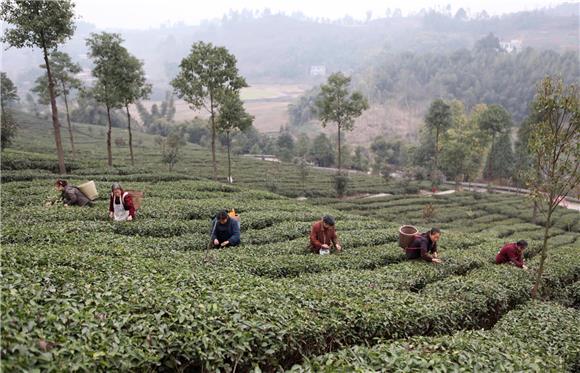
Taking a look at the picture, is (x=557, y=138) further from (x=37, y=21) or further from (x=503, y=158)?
(x=503, y=158)

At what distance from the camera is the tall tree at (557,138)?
11.1 meters

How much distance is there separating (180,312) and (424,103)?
148m

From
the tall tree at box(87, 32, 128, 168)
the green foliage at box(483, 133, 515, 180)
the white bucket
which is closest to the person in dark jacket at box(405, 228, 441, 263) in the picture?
the white bucket

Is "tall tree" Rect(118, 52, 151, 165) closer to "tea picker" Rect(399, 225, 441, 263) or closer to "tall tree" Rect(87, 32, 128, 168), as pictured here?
"tall tree" Rect(87, 32, 128, 168)

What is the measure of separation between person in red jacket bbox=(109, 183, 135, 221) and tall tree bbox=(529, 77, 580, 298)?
13067 millimetres

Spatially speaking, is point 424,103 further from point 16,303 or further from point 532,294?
point 16,303

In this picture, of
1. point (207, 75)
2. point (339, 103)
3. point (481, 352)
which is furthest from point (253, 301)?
point (339, 103)

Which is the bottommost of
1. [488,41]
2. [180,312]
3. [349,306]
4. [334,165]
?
[334,165]

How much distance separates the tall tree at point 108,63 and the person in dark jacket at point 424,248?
25566 mm

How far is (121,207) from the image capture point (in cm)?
1466

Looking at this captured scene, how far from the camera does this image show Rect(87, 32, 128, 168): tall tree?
31.2 m

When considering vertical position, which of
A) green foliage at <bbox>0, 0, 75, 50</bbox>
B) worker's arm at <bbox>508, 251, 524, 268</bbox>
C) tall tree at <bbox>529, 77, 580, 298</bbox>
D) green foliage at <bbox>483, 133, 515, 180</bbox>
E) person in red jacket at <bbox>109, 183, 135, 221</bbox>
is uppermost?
green foliage at <bbox>0, 0, 75, 50</bbox>

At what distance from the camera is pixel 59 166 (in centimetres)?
2662

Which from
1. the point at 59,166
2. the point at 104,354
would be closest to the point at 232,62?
the point at 59,166
